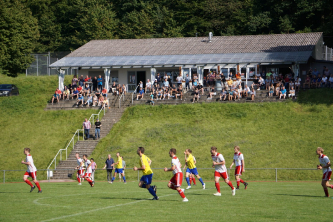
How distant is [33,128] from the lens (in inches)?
1671

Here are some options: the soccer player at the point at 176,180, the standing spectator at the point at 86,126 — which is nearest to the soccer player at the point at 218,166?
the soccer player at the point at 176,180

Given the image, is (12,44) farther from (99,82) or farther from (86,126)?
(86,126)

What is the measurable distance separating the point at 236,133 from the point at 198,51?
1680cm

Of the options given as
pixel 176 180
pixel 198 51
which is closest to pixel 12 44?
pixel 198 51

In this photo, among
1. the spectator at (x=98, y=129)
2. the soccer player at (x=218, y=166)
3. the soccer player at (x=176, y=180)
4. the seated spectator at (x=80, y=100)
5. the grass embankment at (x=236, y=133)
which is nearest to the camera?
the soccer player at (x=176, y=180)

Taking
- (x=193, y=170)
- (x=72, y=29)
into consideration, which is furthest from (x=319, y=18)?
(x=193, y=170)

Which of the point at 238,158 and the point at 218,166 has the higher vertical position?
the point at 218,166

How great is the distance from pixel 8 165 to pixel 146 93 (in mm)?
14923

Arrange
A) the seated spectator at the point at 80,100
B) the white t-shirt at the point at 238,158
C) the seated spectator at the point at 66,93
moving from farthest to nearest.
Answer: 1. the seated spectator at the point at 66,93
2. the seated spectator at the point at 80,100
3. the white t-shirt at the point at 238,158

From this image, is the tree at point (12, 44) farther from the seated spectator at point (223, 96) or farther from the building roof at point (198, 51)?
the seated spectator at point (223, 96)

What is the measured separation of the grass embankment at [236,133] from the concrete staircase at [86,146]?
726mm

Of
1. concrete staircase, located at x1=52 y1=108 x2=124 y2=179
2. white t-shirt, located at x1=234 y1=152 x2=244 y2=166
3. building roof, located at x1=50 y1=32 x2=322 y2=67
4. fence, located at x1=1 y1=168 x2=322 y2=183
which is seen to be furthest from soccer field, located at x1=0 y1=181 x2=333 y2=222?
building roof, located at x1=50 y1=32 x2=322 y2=67

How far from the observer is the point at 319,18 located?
63.9 meters

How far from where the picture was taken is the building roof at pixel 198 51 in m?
47.6
